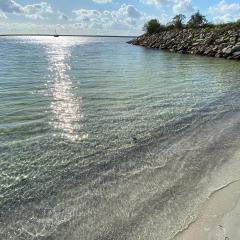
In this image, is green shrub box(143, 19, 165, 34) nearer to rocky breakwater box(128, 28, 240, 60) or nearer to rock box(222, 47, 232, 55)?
rocky breakwater box(128, 28, 240, 60)

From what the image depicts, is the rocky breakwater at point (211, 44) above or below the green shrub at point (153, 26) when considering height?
above

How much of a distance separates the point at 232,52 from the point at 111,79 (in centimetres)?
2007

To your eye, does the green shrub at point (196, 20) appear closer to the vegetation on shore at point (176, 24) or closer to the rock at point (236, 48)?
the vegetation on shore at point (176, 24)

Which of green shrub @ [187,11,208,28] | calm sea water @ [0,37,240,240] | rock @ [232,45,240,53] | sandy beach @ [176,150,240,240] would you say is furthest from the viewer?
green shrub @ [187,11,208,28]

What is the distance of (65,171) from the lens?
7.05m

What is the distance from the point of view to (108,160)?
303 inches

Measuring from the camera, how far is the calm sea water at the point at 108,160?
537 centimetres

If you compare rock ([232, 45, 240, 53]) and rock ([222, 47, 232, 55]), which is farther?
rock ([222, 47, 232, 55])

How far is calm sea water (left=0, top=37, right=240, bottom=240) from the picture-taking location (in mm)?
5367

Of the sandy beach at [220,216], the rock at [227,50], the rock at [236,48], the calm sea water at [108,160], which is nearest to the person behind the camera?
the sandy beach at [220,216]

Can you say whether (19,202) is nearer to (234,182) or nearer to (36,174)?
(36,174)

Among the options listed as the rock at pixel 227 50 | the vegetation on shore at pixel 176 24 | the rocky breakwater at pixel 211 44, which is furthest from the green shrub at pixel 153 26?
the rock at pixel 227 50

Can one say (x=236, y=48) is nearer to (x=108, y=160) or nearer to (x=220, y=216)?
(x=108, y=160)

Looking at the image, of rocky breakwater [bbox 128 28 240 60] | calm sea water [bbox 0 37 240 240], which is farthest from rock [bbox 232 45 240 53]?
calm sea water [bbox 0 37 240 240]
